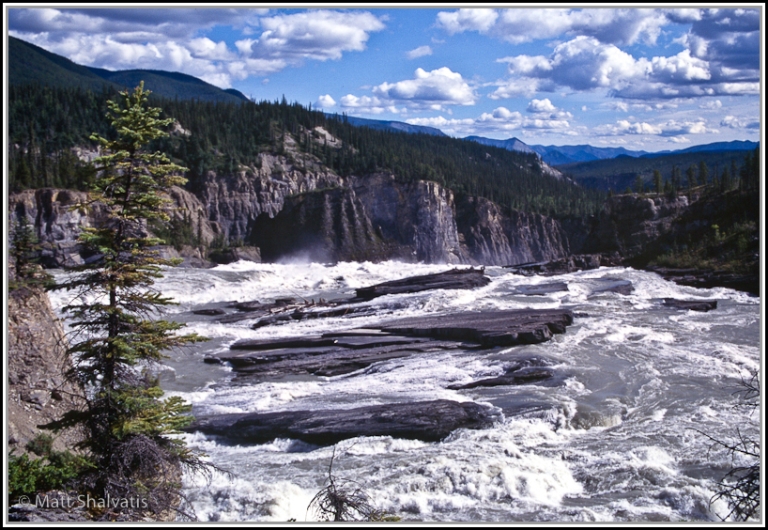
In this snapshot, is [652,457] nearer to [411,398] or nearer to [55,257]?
[411,398]


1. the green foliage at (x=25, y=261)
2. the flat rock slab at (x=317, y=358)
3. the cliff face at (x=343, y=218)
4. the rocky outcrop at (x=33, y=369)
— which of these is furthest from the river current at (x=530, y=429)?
the cliff face at (x=343, y=218)

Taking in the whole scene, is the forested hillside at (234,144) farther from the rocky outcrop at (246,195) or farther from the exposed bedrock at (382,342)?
the exposed bedrock at (382,342)

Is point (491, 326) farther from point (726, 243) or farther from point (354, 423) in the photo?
point (726, 243)

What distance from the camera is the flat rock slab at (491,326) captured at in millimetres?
31983

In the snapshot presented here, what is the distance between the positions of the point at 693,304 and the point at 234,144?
65.6 metres

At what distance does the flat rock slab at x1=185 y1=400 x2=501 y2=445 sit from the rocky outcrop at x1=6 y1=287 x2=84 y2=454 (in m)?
4.58

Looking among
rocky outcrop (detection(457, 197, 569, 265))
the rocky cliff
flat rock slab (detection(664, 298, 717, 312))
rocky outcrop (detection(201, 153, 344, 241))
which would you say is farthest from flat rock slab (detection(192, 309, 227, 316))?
rocky outcrop (detection(457, 197, 569, 265))

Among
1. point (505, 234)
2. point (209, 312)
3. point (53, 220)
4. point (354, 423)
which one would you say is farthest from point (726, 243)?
point (53, 220)

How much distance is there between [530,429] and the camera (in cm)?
2033

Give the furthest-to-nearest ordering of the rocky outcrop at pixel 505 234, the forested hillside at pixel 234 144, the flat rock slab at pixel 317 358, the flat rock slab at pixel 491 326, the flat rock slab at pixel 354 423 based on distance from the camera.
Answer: the rocky outcrop at pixel 505 234 < the forested hillside at pixel 234 144 < the flat rock slab at pixel 491 326 < the flat rock slab at pixel 317 358 < the flat rock slab at pixel 354 423

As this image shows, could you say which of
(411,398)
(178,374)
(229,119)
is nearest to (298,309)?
(178,374)

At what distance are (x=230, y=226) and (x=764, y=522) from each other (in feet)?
259

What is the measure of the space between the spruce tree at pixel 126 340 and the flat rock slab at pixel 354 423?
808 centimetres

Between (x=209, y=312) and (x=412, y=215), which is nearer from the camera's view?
(x=209, y=312)
